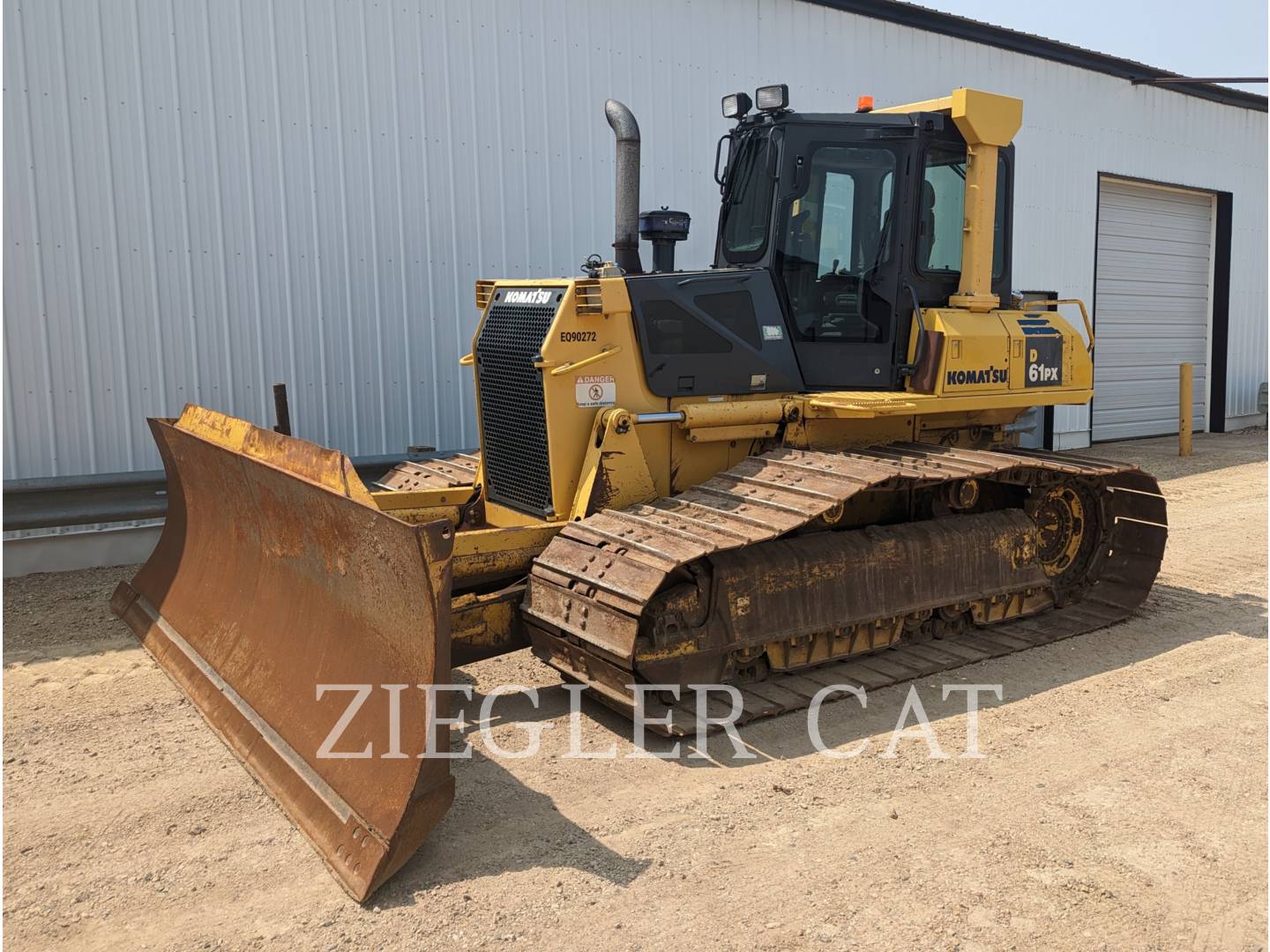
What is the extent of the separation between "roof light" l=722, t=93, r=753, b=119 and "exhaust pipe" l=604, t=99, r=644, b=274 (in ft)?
1.88

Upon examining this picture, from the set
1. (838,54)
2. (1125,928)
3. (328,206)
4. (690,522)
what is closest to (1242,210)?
(838,54)

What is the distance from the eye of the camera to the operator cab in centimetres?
588

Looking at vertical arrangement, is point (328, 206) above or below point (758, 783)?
above

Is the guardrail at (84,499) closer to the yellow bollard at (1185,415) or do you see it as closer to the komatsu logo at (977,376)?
the komatsu logo at (977,376)

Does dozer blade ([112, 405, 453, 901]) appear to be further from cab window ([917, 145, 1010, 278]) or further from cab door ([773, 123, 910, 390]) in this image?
cab window ([917, 145, 1010, 278])

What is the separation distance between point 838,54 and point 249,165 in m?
6.82

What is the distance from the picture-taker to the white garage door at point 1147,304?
51.4 feet

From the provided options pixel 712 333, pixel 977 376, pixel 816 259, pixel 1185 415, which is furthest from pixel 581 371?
pixel 1185 415

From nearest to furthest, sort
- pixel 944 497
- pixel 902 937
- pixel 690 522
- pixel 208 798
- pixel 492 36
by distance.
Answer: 1. pixel 902 937
2. pixel 208 798
3. pixel 690 522
4. pixel 944 497
5. pixel 492 36

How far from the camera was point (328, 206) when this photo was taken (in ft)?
28.7

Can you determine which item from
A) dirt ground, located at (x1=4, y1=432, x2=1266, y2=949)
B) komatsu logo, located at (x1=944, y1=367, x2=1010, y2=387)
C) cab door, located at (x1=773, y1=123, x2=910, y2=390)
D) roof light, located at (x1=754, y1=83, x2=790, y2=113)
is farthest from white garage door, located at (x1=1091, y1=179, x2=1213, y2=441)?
dirt ground, located at (x1=4, y1=432, x2=1266, y2=949)

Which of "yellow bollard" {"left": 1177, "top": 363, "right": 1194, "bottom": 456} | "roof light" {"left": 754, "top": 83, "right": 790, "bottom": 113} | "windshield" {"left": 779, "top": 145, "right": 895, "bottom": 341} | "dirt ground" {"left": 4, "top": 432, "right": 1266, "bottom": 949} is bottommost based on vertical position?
"dirt ground" {"left": 4, "top": 432, "right": 1266, "bottom": 949}

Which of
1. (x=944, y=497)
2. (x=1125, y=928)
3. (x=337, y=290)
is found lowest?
(x=1125, y=928)

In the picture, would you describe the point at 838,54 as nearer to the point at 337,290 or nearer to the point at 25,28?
the point at 337,290
